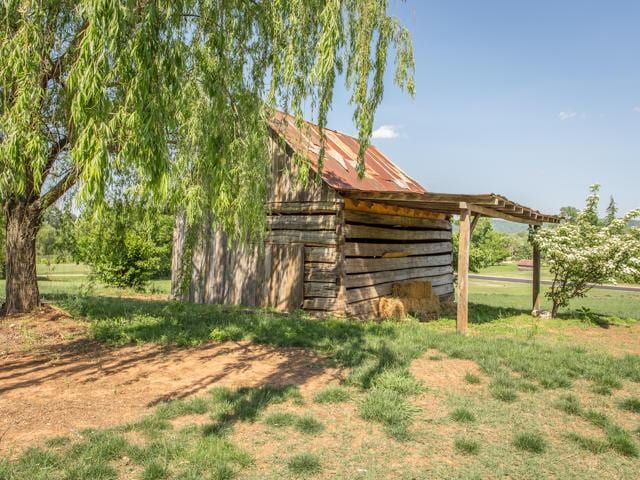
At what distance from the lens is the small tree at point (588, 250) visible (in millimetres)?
10617

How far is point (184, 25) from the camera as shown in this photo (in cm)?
571

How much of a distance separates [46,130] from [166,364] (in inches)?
139

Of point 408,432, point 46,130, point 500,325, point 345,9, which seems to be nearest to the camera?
point 408,432

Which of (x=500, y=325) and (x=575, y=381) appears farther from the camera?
(x=500, y=325)

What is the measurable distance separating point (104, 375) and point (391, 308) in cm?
720

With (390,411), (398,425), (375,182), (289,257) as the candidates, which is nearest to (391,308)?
(289,257)

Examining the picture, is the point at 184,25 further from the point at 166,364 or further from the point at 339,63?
the point at 166,364

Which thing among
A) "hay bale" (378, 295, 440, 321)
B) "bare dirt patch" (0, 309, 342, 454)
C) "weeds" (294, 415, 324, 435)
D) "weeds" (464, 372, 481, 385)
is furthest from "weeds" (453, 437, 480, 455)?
"hay bale" (378, 295, 440, 321)

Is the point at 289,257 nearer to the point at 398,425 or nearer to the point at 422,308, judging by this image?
the point at 422,308

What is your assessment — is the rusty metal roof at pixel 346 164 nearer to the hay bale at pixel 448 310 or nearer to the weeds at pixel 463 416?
the hay bale at pixel 448 310

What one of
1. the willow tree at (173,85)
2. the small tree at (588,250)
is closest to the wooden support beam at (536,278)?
the small tree at (588,250)

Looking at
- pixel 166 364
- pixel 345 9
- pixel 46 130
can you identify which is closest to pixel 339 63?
pixel 345 9

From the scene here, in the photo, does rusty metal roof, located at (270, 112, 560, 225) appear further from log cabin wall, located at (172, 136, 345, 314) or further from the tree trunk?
the tree trunk

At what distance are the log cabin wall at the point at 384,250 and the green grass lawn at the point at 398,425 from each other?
346cm
